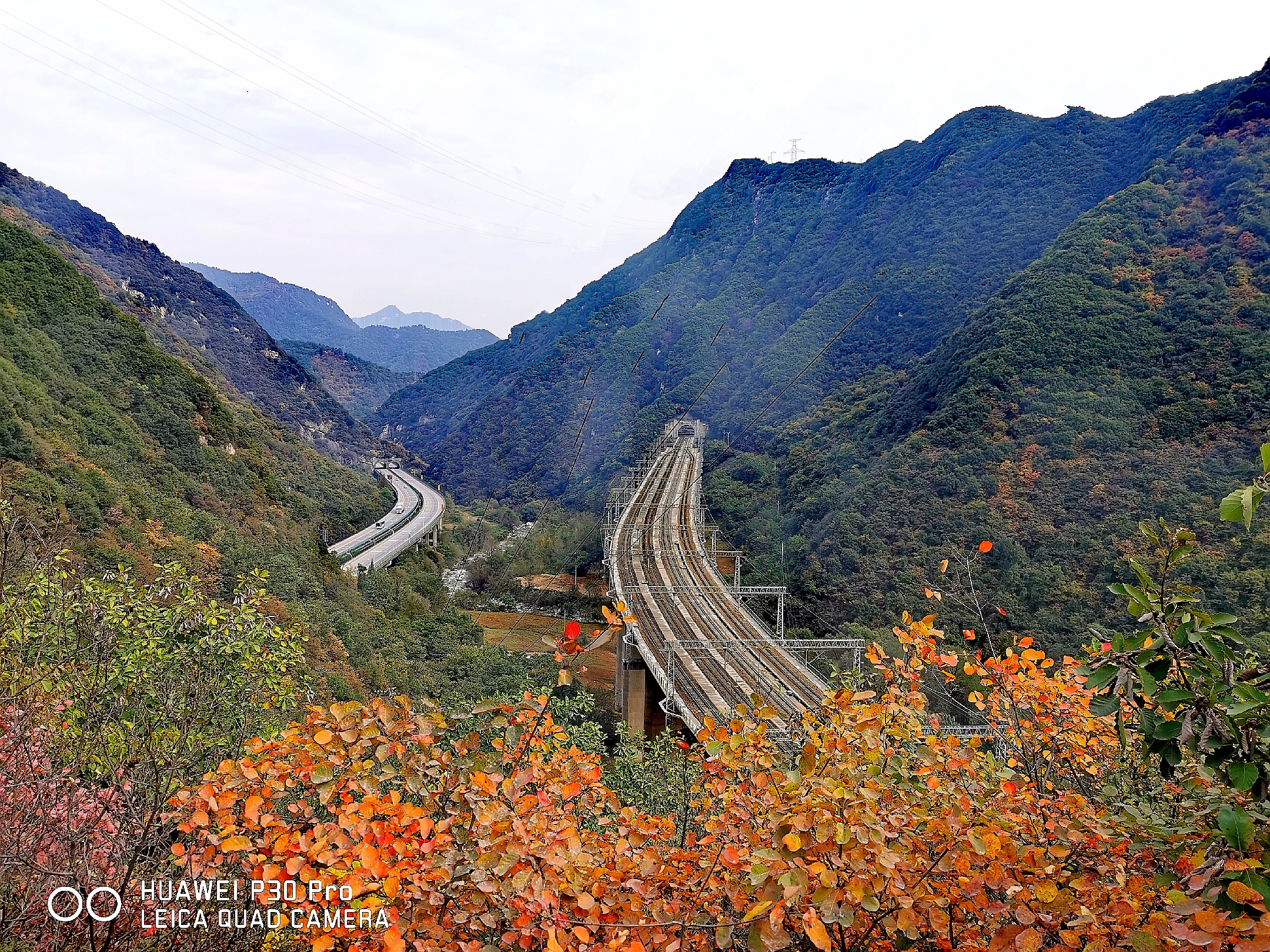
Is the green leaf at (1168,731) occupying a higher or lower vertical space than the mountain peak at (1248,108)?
lower

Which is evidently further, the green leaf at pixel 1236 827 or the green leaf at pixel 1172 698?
the green leaf at pixel 1172 698

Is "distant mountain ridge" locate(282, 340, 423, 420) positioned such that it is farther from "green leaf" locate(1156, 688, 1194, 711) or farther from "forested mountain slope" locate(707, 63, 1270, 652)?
"green leaf" locate(1156, 688, 1194, 711)

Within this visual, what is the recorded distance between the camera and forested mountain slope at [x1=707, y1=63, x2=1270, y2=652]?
27219mm

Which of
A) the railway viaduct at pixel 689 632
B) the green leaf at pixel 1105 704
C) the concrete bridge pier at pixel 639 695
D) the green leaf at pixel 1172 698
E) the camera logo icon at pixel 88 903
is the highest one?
the green leaf at pixel 1172 698

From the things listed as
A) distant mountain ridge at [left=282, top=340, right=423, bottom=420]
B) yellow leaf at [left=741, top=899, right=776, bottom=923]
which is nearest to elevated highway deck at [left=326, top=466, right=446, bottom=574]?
yellow leaf at [left=741, top=899, right=776, bottom=923]

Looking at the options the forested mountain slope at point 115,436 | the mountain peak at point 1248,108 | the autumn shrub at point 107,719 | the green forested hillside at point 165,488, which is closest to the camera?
the autumn shrub at point 107,719

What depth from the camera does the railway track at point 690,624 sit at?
2545cm

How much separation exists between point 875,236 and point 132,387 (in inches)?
2696

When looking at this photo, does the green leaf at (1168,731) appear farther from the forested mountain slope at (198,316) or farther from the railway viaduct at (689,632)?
the forested mountain slope at (198,316)

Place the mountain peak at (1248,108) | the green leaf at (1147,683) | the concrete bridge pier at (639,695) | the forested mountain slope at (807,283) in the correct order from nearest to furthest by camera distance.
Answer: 1. the green leaf at (1147,683)
2. the concrete bridge pier at (639,695)
3. the mountain peak at (1248,108)
4. the forested mountain slope at (807,283)

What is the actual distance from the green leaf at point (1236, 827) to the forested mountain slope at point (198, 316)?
7603cm

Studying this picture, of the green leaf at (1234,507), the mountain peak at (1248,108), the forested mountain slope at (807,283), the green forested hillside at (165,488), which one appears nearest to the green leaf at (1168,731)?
the green leaf at (1234,507)

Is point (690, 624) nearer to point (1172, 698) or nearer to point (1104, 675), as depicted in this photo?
point (1104, 675)

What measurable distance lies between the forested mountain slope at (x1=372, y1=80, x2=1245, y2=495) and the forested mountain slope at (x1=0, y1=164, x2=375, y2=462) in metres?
17.5
